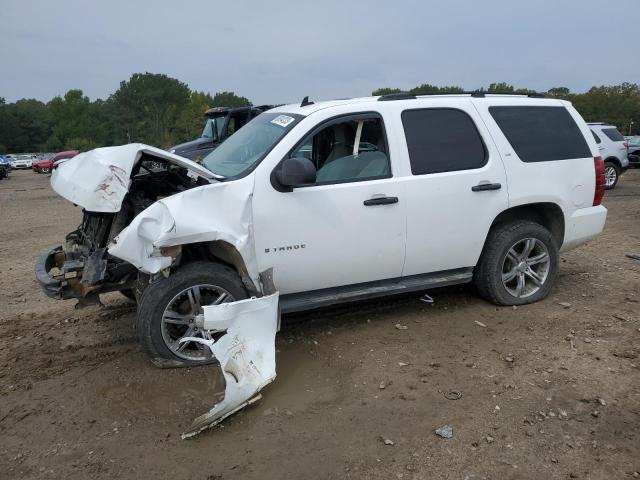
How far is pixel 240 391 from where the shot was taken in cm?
346

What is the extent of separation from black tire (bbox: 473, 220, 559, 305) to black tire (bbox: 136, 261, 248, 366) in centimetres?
231

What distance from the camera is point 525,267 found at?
17.0ft

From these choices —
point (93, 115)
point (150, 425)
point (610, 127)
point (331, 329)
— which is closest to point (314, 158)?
point (331, 329)

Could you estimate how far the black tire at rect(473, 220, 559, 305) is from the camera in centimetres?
496

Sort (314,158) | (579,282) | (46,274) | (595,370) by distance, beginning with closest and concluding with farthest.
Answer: (595,370), (46,274), (314,158), (579,282)

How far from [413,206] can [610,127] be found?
40.4 ft

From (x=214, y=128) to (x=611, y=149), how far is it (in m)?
10.1

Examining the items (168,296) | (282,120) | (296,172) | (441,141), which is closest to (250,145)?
(282,120)

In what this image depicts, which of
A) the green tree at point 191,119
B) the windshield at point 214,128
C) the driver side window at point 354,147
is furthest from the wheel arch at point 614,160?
the green tree at point 191,119

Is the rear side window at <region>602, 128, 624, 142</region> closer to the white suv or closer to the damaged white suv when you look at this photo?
the white suv

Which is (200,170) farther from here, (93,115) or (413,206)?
(93,115)

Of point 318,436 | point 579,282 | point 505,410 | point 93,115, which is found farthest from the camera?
point 93,115

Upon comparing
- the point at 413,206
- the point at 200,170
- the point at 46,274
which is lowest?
the point at 46,274

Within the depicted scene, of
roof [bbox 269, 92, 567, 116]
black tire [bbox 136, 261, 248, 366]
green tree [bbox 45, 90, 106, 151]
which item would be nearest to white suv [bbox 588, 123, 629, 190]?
roof [bbox 269, 92, 567, 116]
